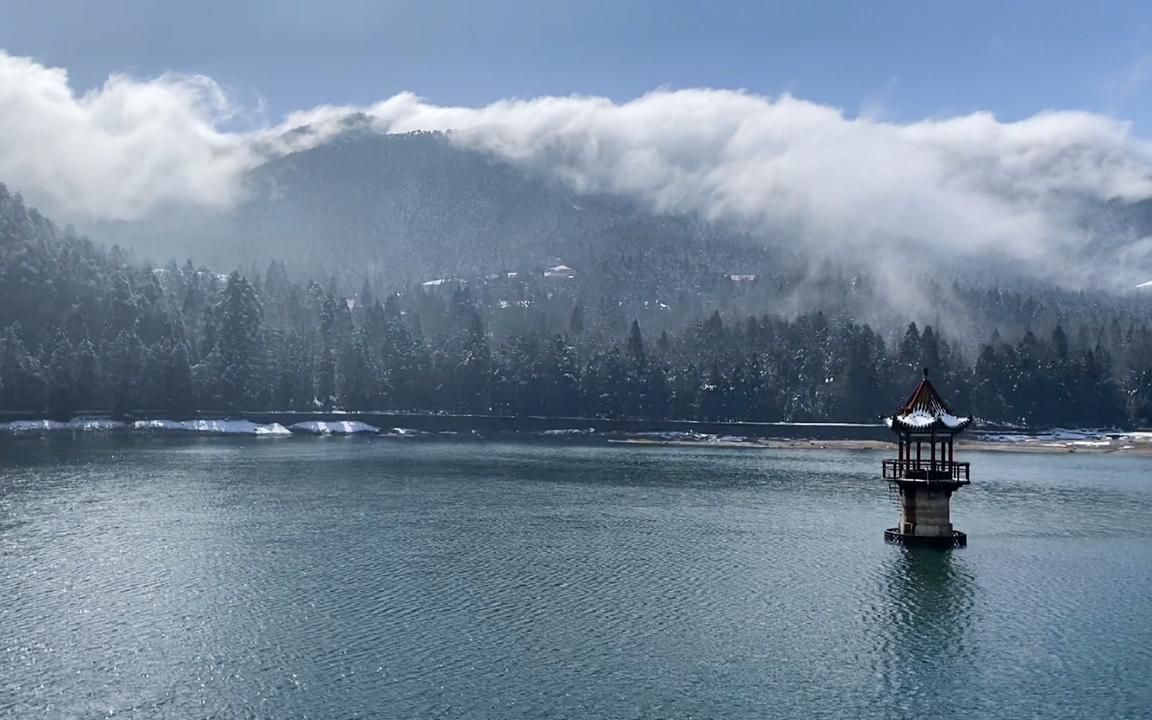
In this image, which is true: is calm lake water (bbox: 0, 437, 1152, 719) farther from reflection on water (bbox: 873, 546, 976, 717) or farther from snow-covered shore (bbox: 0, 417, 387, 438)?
snow-covered shore (bbox: 0, 417, 387, 438)

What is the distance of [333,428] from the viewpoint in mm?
193125

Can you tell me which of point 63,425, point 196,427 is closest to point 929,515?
point 196,427

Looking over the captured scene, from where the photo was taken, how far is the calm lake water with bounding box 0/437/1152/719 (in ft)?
130

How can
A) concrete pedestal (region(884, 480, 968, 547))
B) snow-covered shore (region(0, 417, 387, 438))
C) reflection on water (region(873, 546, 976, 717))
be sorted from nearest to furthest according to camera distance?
1. reflection on water (region(873, 546, 976, 717))
2. concrete pedestal (region(884, 480, 968, 547))
3. snow-covered shore (region(0, 417, 387, 438))

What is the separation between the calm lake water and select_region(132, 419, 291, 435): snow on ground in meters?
83.6

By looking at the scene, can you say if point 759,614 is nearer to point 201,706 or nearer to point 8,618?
point 201,706

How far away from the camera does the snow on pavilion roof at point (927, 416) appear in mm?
72062

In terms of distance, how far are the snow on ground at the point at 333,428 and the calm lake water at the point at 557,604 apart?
88088mm

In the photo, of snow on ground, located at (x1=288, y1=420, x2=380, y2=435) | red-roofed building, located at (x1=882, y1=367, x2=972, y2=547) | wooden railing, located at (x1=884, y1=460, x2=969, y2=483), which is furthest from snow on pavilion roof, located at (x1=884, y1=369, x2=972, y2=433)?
snow on ground, located at (x1=288, y1=420, x2=380, y2=435)

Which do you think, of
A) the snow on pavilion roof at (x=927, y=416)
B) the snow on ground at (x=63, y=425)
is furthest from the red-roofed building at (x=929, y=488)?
the snow on ground at (x=63, y=425)

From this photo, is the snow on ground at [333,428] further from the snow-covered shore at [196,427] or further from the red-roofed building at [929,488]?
the red-roofed building at [929,488]

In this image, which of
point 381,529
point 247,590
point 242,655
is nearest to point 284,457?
point 381,529

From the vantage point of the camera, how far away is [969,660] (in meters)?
45.1

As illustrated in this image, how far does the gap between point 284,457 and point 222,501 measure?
48.7 metres
